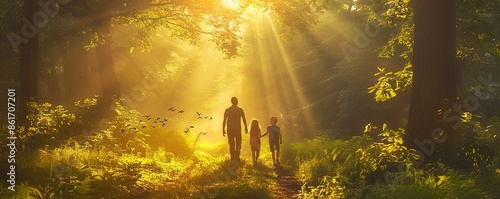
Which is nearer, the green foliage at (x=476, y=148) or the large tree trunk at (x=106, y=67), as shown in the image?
the green foliage at (x=476, y=148)

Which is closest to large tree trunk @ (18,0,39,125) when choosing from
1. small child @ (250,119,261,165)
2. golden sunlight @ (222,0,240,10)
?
small child @ (250,119,261,165)

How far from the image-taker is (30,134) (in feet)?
37.3

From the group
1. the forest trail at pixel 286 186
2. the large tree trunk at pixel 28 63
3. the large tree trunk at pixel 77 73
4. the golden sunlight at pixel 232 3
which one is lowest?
the forest trail at pixel 286 186

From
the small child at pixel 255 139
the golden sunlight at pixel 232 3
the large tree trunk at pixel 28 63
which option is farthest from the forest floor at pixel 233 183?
the golden sunlight at pixel 232 3

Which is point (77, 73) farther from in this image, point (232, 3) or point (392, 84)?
point (392, 84)

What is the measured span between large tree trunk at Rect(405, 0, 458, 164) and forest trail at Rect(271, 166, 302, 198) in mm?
2614

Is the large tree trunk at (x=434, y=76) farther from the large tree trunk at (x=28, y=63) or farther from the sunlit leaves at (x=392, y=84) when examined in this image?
the large tree trunk at (x=28, y=63)

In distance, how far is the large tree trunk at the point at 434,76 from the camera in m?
9.30

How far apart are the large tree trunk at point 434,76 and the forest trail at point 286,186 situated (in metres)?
2.61

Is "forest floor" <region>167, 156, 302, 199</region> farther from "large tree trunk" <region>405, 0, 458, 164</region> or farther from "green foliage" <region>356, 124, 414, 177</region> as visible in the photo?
"large tree trunk" <region>405, 0, 458, 164</region>

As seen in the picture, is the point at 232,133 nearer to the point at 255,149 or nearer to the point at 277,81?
the point at 255,149

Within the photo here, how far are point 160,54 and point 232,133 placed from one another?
32309mm

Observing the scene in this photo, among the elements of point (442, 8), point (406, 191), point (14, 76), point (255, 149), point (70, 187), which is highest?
point (14, 76)

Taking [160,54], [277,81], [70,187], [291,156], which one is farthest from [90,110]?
[160,54]
